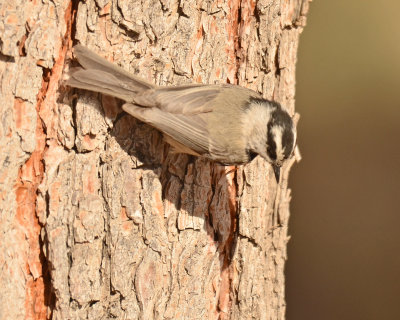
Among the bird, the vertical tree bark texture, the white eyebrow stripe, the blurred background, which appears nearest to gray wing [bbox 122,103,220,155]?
the bird

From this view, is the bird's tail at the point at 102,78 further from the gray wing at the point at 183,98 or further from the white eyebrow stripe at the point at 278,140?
the white eyebrow stripe at the point at 278,140

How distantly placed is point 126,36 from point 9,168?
0.83 meters

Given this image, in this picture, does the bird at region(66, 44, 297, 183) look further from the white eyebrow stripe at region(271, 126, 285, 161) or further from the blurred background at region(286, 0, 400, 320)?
the blurred background at region(286, 0, 400, 320)

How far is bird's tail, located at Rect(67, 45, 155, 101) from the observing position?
10.2ft

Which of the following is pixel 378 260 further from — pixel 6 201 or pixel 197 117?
pixel 6 201

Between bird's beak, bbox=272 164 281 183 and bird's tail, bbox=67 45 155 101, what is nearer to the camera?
bird's tail, bbox=67 45 155 101

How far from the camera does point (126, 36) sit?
323 centimetres

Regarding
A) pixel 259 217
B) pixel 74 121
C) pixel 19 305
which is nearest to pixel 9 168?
pixel 74 121

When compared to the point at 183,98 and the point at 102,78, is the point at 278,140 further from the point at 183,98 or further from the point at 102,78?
the point at 102,78

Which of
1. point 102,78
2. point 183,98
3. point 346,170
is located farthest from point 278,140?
point 346,170

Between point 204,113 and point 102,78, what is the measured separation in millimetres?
602

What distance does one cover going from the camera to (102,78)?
317cm

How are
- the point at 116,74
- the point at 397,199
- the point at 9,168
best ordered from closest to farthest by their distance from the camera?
1. the point at 9,168
2. the point at 116,74
3. the point at 397,199

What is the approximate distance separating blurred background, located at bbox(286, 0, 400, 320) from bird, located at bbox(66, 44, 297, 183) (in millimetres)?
2242
